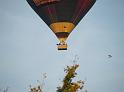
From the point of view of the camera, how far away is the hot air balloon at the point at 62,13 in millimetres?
39000

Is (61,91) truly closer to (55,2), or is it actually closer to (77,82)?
(77,82)

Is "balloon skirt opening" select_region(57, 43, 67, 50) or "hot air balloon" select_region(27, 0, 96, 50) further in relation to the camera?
"balloon skirt opening" select_region(57, 43, 67, 50)

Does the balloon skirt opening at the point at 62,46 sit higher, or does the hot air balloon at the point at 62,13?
the hot air balloon at the point at 62,13

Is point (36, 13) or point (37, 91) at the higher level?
point (36, 13)

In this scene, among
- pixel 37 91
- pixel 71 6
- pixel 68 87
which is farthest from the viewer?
pixel 37 91

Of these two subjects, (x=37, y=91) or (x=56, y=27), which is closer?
(x=56, y=27)

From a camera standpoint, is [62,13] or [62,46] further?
[62,46]

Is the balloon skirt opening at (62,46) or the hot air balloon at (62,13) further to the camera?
the balloon skirt opening at (62,46)

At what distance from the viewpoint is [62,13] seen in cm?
3972

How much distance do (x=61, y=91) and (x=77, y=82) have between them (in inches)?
66.8

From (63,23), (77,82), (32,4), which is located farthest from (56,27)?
(77,82)

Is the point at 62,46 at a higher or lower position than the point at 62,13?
lower

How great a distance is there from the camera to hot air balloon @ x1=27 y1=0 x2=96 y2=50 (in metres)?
39.0

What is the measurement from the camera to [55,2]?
127 ft
